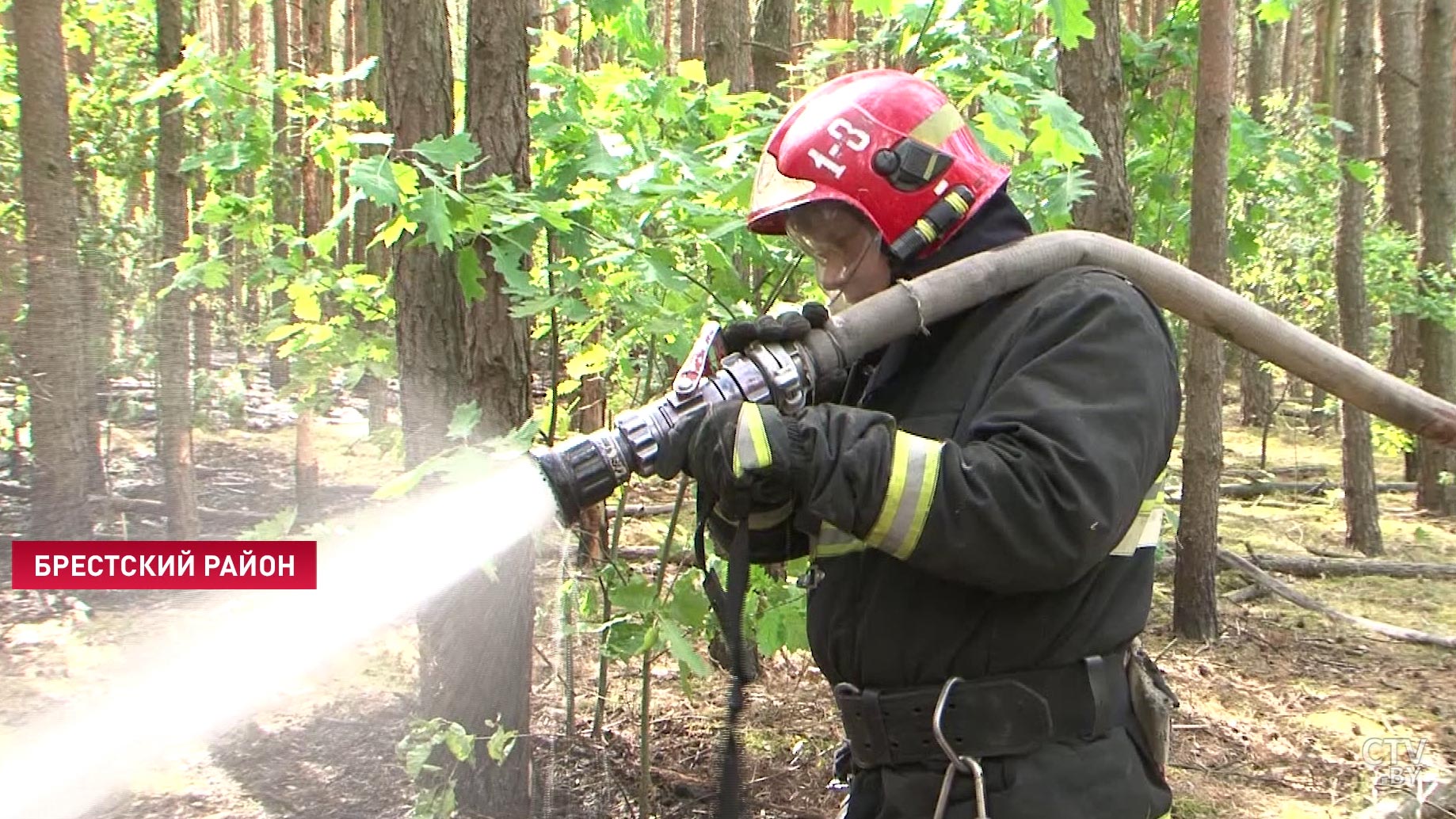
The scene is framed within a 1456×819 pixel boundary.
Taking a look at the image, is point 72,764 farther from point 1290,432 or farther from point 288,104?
point 1290,432

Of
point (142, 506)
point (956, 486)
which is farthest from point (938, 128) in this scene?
point (142, 506)

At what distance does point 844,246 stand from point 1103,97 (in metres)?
3.96

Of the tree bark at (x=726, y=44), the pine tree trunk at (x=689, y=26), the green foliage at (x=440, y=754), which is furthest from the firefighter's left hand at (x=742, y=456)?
the pine tree trunk at (x=689, y=26)

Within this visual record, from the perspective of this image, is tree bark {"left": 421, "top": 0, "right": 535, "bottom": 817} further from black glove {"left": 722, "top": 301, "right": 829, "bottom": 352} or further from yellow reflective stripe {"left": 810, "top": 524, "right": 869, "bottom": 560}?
black glove {"left": 722, "top": 301, "right": 829, "bottom": 352}

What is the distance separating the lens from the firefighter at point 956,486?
168cm

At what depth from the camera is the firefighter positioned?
1.68 meters

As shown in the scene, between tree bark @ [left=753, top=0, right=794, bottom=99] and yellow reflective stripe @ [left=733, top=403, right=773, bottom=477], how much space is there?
6.31m

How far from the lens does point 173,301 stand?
10.5 m

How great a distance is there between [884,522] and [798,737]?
13.1ft

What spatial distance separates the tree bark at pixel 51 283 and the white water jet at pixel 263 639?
1.96m

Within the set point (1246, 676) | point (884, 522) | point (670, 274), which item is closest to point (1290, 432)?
point (1246, 676)

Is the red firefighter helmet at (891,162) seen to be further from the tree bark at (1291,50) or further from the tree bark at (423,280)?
the tree bark at (1291,50)

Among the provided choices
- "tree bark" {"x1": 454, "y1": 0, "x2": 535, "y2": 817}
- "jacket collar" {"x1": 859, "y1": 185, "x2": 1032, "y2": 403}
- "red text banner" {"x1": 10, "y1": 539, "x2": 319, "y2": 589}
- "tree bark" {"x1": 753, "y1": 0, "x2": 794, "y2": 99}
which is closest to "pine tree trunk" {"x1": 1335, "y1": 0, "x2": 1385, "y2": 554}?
"tree bark" {"x1": 753, "y1": 0, "x2": 794, "y2": 99}

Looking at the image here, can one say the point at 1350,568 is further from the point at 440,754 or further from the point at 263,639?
the point at 263,639
